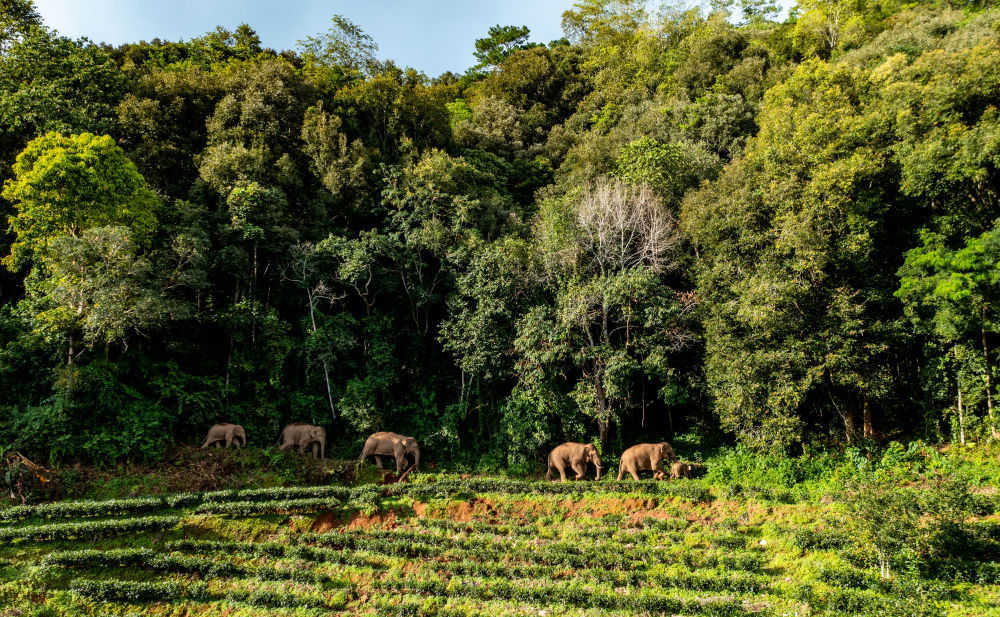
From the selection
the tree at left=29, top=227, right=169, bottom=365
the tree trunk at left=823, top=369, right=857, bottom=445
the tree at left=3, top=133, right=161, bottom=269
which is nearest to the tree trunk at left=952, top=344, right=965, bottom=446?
the tree trunk at left=823, top=369, right=857, bottom=445

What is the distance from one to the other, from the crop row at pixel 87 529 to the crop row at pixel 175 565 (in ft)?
3.02

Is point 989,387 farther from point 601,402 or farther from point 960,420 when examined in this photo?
point 601,402

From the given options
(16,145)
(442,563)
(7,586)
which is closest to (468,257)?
(442,563)

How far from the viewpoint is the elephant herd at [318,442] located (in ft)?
60.8

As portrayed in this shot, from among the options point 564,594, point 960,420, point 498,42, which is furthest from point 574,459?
point 498,42

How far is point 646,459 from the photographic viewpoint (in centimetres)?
1781

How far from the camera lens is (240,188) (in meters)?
21.2

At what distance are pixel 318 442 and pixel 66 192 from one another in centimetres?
1194

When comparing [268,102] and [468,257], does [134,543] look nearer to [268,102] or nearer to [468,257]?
[468,257]

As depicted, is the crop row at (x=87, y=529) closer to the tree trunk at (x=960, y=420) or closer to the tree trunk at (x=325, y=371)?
the tree trunk at (x=325, y=371)

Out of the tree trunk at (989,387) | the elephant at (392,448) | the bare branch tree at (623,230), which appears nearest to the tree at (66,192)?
the elephant at (392,448)

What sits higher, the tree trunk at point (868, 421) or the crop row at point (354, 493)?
the tree trunk at point (868, 421)

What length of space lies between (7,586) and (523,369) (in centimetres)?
1470

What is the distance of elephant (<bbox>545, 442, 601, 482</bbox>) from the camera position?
59.0 feet
